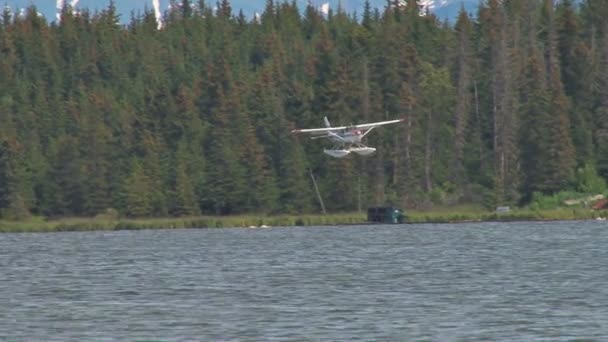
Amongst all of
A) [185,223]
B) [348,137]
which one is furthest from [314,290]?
[348,137]

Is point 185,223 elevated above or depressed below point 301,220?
above

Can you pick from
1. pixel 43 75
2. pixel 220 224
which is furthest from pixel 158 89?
pixel 220 224

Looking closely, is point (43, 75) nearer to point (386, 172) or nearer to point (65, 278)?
point (386, 172)

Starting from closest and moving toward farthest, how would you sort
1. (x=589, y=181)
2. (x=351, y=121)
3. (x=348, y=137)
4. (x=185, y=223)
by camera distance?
(x=185, y=223), (x=589, y=181), (x=348, y=137), (x=351, y=121)

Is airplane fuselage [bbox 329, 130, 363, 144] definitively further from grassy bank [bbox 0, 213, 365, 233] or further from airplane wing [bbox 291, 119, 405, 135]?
grassy bank [bbox 0, 213, 365, 233]

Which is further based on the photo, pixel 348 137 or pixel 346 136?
pixel 346 136

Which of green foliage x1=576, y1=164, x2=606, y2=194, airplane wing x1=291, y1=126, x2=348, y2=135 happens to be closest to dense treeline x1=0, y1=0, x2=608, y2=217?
green foliage x1=576, y1=164, x2=606, y2=194

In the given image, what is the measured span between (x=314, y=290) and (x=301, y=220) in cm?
5925

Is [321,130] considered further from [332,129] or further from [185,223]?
[185,223]

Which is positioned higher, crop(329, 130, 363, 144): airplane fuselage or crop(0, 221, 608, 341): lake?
crop(329, 130, 363, 144): airplane fuselage

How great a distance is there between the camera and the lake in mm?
31641

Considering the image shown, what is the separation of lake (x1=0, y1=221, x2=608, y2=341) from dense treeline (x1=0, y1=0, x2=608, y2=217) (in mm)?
39905

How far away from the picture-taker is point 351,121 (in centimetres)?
11581

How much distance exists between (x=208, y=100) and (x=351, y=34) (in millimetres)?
13003
